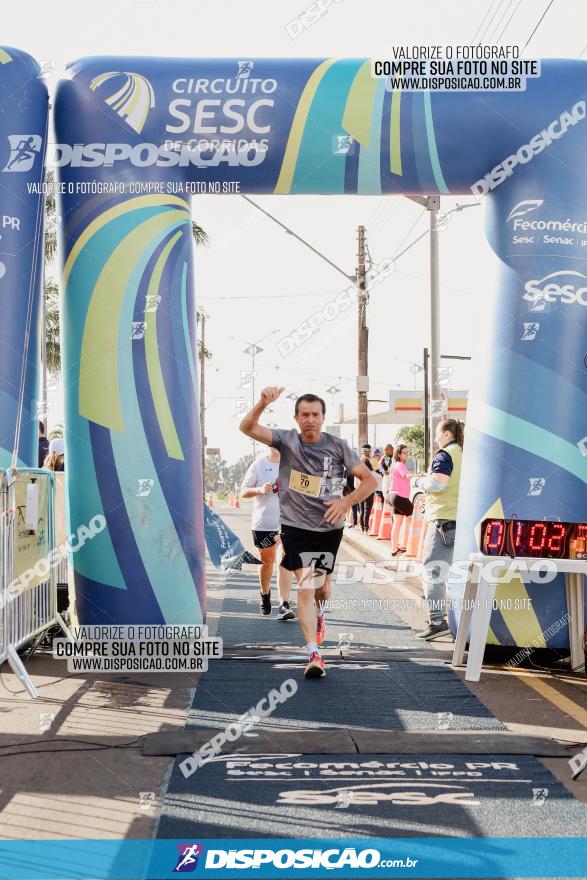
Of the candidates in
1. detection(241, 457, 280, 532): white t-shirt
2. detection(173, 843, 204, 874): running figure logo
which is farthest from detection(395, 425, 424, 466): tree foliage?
detection(173, 843, 204, 874): running figure logo

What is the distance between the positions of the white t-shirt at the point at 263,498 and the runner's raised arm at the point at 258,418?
125 inches

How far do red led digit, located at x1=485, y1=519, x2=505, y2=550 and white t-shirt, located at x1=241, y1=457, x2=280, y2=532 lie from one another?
3.73 m

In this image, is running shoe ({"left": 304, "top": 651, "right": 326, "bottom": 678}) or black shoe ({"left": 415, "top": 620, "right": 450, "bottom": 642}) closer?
running shoe ({"left": 304, "top": 651, "right": 326, "bottom": 678})

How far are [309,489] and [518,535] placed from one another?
157cm

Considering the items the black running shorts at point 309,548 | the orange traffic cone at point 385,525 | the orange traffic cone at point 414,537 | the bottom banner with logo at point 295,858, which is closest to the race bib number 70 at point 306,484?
the black running shorts at point 309,548

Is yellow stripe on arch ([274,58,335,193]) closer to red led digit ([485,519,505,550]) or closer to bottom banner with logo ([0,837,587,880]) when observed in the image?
red led digit ([485,519,505,550])

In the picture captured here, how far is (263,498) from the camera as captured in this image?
1133 centimetres

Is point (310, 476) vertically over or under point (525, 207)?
under

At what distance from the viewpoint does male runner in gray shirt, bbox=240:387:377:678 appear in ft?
25.9

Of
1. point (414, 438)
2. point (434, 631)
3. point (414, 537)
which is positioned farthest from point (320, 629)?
point (414, 438)

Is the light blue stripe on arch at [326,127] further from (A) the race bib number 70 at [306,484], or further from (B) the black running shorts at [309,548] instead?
(B) the black running shorts at [309,548]

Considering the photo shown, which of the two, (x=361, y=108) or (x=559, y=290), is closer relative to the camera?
(x=559, y=290)

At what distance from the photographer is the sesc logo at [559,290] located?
8.21 metres

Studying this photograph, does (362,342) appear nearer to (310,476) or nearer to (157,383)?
(157,383)
